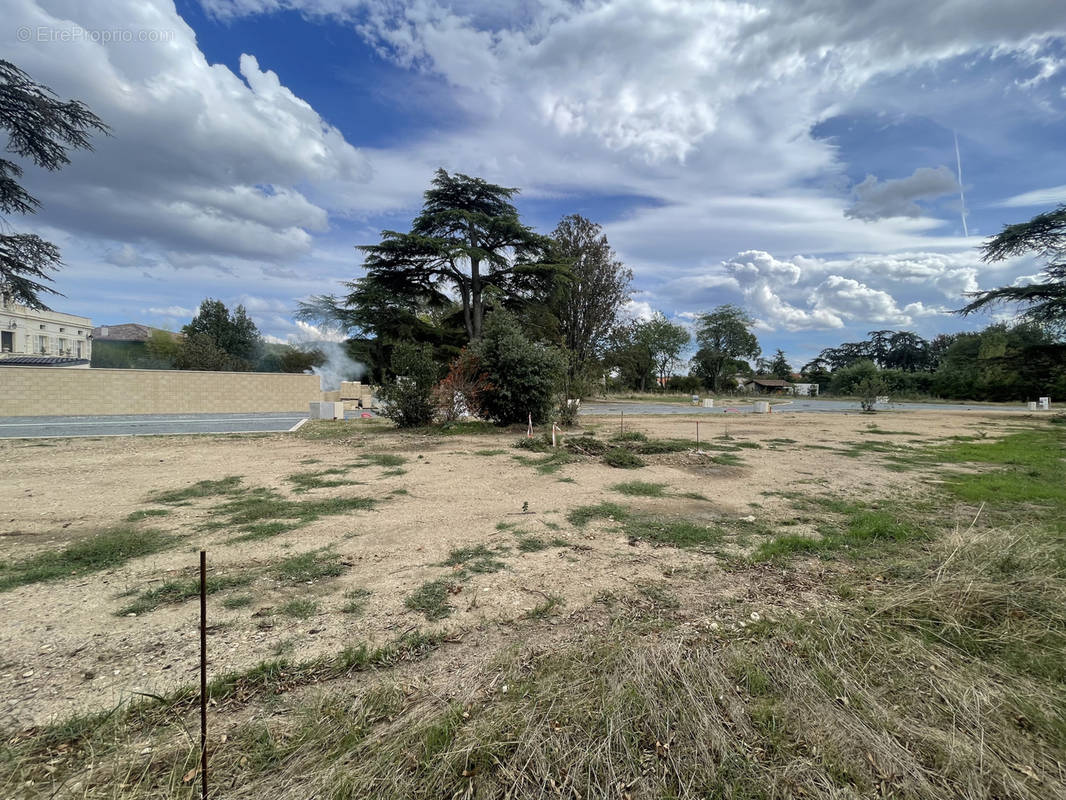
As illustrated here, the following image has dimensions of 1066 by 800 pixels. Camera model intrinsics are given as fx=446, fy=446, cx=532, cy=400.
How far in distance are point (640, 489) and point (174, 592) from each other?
5829 millimetres

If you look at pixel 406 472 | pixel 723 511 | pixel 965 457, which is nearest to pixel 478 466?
pixel 406 472

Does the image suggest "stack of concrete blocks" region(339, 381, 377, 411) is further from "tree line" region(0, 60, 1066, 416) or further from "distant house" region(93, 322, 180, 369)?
"distant house" region(93, 322, 180, 369)

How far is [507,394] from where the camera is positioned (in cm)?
1473

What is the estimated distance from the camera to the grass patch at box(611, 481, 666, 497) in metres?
6.89

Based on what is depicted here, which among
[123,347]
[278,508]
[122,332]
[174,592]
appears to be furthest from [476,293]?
[122,332]

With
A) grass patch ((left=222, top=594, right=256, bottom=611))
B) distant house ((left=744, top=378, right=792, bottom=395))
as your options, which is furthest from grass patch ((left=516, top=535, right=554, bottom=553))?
distant house ((left=744, top=378, right=792, bottom=395))

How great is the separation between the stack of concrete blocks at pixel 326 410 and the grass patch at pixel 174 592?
697 inches

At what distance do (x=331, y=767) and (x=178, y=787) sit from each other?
547 millimetres

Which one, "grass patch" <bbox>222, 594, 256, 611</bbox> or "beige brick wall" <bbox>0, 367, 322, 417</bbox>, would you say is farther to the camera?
"beige brick wall" <bbox>0, 367, 322, 417</bbox>

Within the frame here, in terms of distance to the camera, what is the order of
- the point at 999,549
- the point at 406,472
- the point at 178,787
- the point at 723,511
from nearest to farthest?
the point at 178,787 < the point at 999,549 < the point at 723,511 < the point at 406,472

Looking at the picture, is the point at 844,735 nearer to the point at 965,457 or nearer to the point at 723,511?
the point at 723,511

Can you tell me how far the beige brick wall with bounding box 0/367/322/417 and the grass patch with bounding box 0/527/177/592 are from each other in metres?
21.1

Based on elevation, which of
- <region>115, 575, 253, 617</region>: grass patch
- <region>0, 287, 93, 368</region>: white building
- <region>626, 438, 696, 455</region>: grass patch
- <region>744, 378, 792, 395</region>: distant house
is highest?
<region>0, 287, 93, 368</region>: white building

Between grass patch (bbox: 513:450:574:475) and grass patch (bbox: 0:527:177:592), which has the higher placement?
grass patch (bbox: 513:450:574:475)
